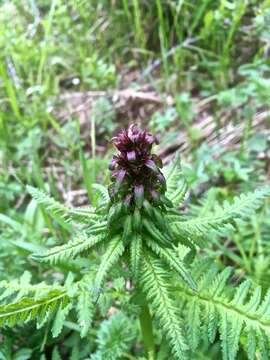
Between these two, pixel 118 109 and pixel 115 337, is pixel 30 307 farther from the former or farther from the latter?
pixel 118 109

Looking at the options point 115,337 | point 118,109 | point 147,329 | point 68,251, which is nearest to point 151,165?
point 68,251

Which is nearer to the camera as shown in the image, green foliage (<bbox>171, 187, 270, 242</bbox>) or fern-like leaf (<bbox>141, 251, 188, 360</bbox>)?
fern-like leaf (<bbox>141, 251, 188, 360</bbox>)

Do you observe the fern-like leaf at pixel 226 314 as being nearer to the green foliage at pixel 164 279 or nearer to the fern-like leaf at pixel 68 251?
the green foliage at pixel 164 279

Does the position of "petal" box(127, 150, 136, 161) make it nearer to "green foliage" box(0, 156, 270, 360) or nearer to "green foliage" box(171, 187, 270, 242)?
"green foliage" box(0, 156, 270, 360)

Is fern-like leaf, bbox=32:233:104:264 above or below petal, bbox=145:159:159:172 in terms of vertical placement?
below

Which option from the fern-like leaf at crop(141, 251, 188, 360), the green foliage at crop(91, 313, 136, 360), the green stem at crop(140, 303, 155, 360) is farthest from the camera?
the green foliage at crop(91, 313, 136, 360)

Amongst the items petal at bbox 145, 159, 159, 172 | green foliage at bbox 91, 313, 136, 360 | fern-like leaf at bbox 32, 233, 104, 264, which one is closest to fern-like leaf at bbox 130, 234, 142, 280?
fern-like leaf at bbox 32, 233, 104, 264

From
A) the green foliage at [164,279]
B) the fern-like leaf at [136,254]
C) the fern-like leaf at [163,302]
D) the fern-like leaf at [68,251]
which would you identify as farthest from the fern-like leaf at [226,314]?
the fern-like leaf at [68,251]
